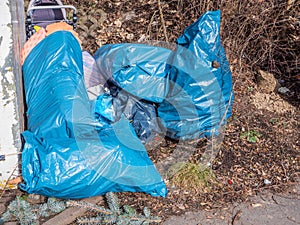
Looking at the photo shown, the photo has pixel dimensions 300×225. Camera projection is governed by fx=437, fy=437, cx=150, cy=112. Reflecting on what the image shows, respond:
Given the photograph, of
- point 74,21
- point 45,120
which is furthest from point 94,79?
point 45,120

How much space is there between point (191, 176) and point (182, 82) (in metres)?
0.98

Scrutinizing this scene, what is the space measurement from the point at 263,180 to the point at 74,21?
9.03ft

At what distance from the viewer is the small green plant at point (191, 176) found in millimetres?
3918

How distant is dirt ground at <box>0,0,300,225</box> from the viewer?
376 cm

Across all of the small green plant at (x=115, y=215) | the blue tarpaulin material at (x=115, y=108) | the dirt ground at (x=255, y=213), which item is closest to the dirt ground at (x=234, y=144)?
the dirt ground at (x=255, y=213)

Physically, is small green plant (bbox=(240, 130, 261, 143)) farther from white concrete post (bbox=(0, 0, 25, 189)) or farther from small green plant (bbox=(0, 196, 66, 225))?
white concrete post (bbox=(0, 0, 25, 189))

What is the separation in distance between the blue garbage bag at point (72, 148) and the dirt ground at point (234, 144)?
31 centimetres

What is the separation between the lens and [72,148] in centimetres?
345

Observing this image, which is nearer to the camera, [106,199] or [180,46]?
[106,199]

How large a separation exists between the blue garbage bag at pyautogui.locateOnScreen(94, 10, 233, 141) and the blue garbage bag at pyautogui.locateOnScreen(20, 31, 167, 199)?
2.04 feet

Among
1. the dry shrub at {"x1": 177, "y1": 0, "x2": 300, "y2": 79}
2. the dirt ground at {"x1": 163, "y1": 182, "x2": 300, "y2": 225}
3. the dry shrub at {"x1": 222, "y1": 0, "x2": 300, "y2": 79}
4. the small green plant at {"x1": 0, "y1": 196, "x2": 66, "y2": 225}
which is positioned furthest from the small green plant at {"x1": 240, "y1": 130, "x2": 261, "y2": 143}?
the small green plant at {"x1": 0, "y1": 196, "x2": 66, "y2": 225}

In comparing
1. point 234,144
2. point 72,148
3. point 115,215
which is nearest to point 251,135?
point 234,144

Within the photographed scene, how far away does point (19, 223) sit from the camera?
11.1 feet

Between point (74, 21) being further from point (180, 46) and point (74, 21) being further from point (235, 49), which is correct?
point (235, 49)
